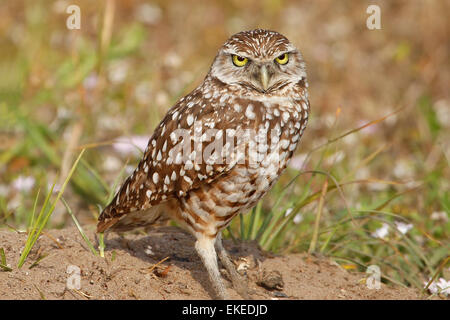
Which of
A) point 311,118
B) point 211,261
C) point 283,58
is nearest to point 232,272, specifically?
Answer: point 211,261

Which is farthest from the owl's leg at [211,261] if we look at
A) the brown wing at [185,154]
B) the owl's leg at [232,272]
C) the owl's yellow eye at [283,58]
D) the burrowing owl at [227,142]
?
the owl's yellow eye at [283,58]

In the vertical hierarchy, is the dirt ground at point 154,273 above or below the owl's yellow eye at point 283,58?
below

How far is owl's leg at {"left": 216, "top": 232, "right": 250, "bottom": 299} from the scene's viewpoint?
3641mm

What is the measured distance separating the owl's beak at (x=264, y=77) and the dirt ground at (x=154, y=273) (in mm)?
1175

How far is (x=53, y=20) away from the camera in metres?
9.60

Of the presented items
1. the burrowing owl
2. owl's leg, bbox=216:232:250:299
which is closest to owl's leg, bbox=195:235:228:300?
the burrowing owl

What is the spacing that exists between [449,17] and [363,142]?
2.58 metres

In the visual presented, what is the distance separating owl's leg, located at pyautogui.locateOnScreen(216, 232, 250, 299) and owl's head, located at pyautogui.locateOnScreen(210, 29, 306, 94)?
1.04 meters

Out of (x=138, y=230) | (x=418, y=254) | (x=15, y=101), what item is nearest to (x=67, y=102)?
(x=15, y=101)

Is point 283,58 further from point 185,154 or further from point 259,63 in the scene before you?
point 185,154

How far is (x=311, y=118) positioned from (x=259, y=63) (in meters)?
2.81

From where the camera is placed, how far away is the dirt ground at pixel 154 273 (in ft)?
11.3

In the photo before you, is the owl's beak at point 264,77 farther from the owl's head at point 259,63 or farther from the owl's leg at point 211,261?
the owl's leg at point 211,261

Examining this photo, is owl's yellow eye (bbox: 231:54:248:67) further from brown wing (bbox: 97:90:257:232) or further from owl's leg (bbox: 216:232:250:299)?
owl's leg (bbox: 216:232:250:299)
